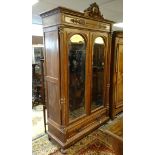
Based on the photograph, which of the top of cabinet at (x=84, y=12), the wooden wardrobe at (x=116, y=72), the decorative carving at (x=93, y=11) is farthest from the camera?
the wooden wardrobe at (x=116, y=72)

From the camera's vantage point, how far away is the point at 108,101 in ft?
10.4

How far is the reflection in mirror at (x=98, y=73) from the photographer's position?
8.93ft

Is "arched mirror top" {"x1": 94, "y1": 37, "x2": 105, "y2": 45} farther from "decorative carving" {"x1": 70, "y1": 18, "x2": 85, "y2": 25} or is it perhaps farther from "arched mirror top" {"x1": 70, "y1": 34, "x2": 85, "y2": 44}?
"decorative carving" {"x1": 70, "y1": 18, "x2": 85, "y2": 25}

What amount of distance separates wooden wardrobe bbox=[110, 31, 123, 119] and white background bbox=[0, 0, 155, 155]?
8.14 ft

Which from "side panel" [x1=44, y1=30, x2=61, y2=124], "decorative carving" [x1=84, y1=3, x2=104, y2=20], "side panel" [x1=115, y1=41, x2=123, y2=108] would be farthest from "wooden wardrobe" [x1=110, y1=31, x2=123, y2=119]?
"side panel" [x1=44, y1=30, x2=61, y2=124]

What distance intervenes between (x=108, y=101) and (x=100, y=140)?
0.83 meters

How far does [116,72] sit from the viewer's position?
316cm

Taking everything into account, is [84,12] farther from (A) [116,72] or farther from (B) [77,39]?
(A) [116,72]

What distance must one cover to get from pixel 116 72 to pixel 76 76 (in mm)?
1030

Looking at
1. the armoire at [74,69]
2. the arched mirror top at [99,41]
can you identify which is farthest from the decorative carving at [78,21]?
the arched mirror top at [99,41]

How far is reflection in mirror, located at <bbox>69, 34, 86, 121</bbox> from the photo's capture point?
91.8 inches
